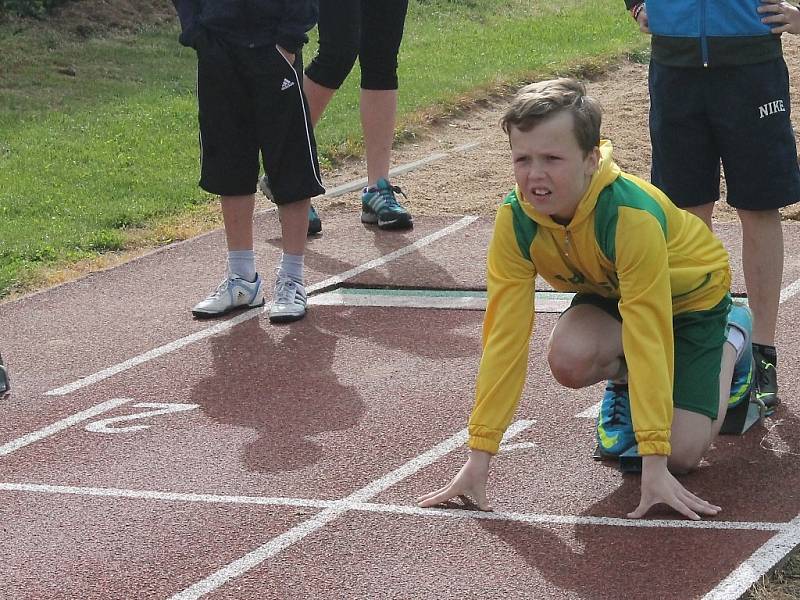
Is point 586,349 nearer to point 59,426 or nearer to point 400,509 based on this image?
point 400,509

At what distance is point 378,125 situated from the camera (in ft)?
25.2

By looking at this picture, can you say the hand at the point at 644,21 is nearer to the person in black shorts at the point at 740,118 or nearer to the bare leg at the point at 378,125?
the person in black shorts at the point at 740,118

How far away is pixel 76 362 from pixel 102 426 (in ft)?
2.81

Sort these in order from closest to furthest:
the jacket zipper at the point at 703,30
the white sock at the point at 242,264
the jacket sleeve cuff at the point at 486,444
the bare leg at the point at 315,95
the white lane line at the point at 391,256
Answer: the jacket sleeve cuff at the point at 486,444 < the jacket zipper at the point at 703,30 < the white sock at the point at 242,264 < the white lane line at the point at 391,256 < the bare leg at the point at 315,95

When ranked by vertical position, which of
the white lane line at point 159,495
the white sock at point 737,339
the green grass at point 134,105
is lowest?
the green grass at point 134,105

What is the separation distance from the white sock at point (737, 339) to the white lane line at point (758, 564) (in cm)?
78

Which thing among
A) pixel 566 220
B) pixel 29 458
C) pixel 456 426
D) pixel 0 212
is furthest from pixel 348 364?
pixel 0 212

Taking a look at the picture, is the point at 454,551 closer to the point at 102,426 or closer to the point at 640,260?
the point at 640,260

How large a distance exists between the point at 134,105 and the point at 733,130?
690 cm

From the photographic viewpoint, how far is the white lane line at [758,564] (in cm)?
353

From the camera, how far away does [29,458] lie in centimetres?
486

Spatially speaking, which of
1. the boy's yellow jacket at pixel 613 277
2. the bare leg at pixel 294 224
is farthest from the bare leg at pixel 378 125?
the boy's yellow jacket at pixel 613 277

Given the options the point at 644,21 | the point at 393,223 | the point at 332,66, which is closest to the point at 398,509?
the point at 644,21

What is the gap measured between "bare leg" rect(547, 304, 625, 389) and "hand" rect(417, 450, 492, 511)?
1.40ft
